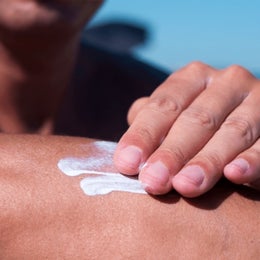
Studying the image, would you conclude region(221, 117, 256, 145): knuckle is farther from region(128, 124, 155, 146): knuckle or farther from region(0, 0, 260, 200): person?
region(128, 124, 155, 146): knuckle

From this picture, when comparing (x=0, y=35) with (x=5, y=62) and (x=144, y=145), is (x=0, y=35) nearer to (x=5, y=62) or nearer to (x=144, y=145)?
(x=5, y=62)

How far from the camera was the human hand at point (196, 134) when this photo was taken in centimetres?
94

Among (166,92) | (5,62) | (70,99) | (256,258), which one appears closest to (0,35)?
(5,62)

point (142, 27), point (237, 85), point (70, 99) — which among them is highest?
point (237, 85)

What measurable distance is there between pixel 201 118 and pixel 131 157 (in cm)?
16

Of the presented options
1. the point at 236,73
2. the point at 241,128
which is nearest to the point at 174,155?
the point at 241,128

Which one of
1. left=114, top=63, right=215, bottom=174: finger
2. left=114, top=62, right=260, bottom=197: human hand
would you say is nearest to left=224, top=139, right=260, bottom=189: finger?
left=114, top=62, right=260, bottom=197: human hand

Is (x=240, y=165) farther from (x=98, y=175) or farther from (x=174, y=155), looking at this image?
(x=98, y=175)

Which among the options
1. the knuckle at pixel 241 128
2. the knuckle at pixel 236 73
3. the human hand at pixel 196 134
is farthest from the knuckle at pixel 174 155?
the knuckle at pixel 236 73

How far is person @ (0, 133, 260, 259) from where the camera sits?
903mm

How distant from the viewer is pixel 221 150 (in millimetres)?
995

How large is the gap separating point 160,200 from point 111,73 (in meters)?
1.22

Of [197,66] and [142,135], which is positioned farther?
[197,66]

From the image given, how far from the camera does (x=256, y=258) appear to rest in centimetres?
95
